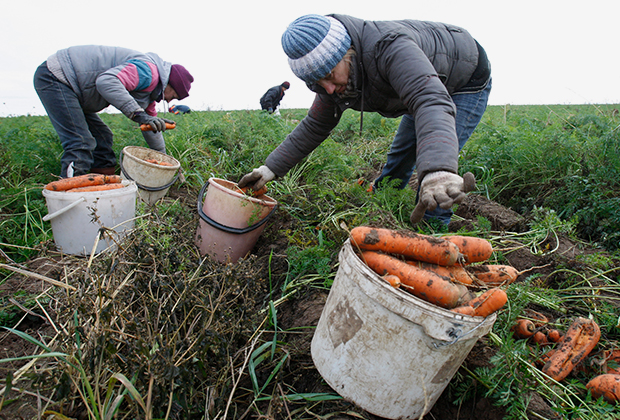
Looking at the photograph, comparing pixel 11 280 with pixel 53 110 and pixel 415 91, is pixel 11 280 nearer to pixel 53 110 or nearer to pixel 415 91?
pixel 53 110

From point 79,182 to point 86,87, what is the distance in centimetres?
139

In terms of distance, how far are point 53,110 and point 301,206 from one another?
2.79 meters

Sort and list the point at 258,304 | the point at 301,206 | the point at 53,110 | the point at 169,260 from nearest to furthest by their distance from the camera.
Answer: the point at 169,260 → the point at 258,304 → the point at 301,206 → the point at 53,110

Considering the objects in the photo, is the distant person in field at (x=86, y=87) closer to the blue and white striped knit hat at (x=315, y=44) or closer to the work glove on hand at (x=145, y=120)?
the work glove on hand at (x=145, y=120)

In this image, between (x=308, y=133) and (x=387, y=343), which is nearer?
(x=387, y=343)

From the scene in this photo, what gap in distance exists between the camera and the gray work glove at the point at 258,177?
2.73 meters

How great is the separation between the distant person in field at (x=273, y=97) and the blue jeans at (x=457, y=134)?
743 centimetres

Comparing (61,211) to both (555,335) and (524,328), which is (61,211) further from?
(555,335)

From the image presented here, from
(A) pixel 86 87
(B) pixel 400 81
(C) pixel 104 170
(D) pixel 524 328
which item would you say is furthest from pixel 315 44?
(C) pixel 104 170

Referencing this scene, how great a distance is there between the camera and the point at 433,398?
4.73ft

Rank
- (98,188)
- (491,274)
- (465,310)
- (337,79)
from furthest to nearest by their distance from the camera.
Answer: (98,188)
(337,79)
(491,274)
(465,310)

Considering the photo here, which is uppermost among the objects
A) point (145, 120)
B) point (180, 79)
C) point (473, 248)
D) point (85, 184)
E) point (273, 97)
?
point (473, 248)

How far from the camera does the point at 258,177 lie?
9.00 feet

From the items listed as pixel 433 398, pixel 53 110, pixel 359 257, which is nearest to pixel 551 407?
pixel 433 398
